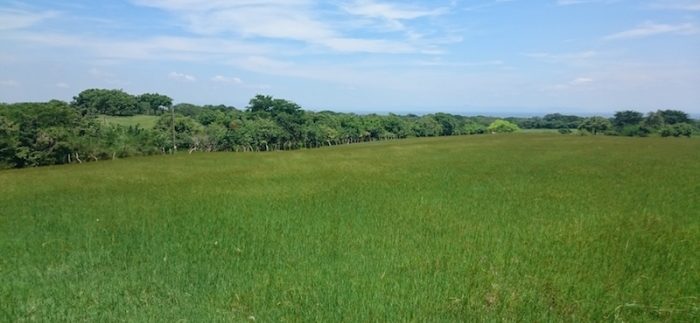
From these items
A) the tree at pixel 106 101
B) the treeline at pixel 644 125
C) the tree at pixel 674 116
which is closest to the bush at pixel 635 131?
the treeline at pixel 644 125

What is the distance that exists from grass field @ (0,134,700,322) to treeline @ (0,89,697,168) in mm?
36042

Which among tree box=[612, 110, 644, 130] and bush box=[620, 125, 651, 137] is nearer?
bush box=[620, 125, 651, 137]

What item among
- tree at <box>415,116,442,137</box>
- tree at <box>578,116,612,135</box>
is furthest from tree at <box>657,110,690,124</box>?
tree at <box>415,116,442,137</box>

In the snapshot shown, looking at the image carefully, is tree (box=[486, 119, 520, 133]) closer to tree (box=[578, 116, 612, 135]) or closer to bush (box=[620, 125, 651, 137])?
tree (box=[578, 116, 612, 135])

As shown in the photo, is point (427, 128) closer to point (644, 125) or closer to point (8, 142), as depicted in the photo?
point (644, 125)

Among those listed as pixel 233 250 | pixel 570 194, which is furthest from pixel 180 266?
pixel 570 194

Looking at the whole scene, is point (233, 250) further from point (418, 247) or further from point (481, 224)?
point (481, 224)

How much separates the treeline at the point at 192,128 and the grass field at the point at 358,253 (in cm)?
3604

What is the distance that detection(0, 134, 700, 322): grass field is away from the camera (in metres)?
6.94

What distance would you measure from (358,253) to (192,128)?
259 ft

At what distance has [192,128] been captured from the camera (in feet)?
272

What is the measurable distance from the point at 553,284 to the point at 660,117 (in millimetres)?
104298

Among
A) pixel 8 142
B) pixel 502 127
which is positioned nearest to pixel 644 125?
pixel 502 127

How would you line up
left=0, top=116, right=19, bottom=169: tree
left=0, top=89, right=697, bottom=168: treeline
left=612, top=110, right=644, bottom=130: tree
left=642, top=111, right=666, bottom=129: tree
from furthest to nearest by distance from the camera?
left=612, top=110, right=644, bottom=130: tree < left=642, top=111, right=666, bottom=129: tree < left=0, top=89, right=697, bottom=168: treeline < left=0, top=116, right=19, bottom=169: tree
